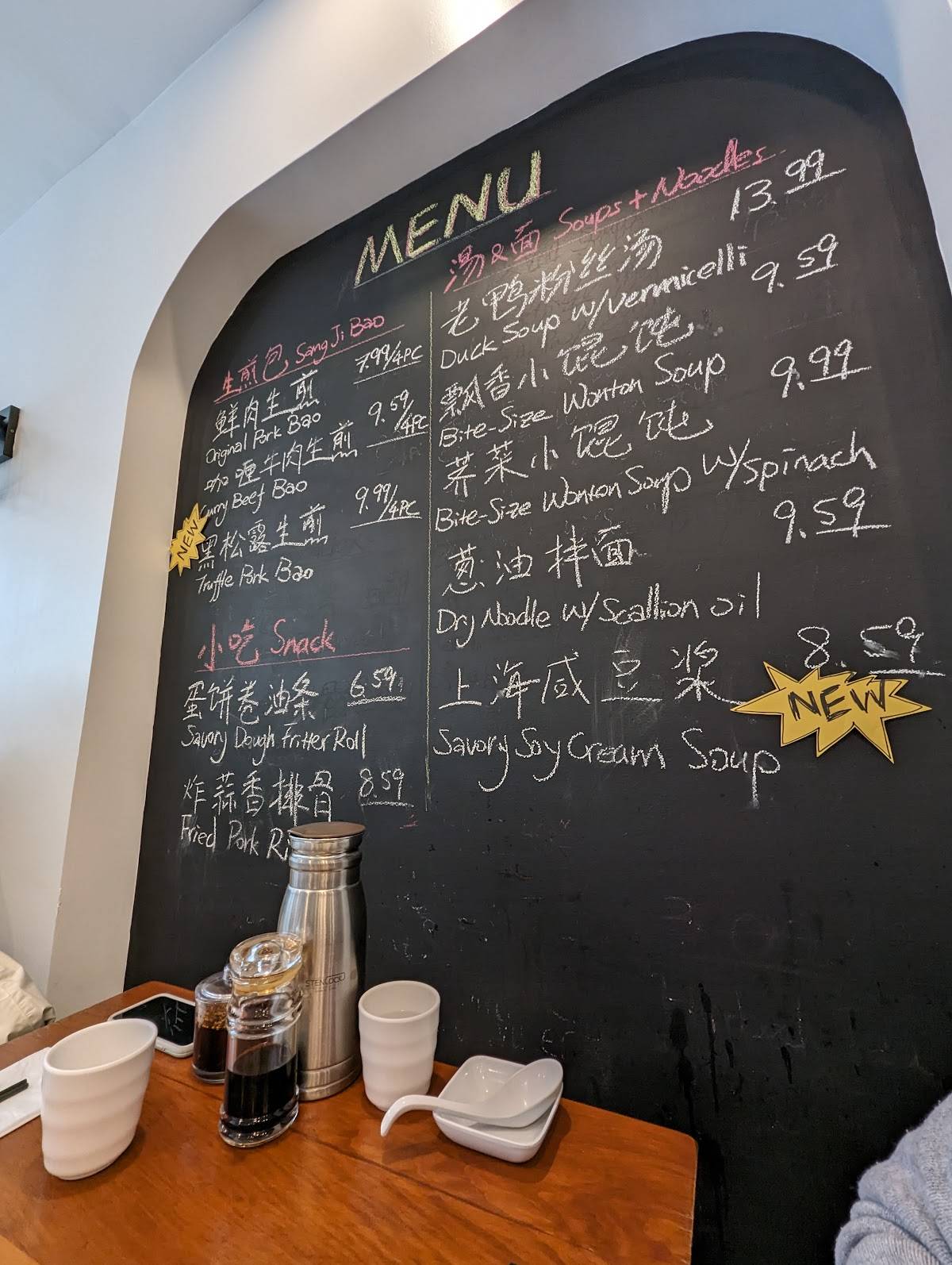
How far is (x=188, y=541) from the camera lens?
172cm

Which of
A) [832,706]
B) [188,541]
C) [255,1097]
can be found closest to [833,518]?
[832,706]

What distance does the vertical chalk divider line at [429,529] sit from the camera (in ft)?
3.94

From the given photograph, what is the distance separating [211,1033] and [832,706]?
Answer: 1.15 metres

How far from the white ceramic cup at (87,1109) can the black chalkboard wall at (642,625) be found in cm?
50

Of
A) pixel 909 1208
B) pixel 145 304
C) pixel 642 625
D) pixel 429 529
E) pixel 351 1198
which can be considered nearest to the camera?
pixel 909 1208

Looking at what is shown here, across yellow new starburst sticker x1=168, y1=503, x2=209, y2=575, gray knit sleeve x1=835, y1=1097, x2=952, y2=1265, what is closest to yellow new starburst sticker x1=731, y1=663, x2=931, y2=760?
gray knit sleeve x1=835, y1=1097, x2=952, y2=1265

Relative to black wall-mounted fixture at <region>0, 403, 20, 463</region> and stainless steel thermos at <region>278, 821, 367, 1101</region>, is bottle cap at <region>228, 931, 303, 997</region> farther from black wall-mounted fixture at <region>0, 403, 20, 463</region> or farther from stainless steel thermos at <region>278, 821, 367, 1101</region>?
black wall-mounted fixture at <region>0, 403, 20, 463</region>

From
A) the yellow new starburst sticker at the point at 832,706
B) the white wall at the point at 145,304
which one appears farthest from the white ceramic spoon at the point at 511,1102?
the white wall at the point at 145,304

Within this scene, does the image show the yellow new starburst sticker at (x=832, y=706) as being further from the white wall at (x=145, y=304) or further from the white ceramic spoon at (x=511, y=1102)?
the white wall at (x=145, y=304)

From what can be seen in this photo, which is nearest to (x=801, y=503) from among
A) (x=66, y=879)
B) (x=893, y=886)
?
(x=893, y=886)

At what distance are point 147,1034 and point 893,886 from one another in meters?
1.09

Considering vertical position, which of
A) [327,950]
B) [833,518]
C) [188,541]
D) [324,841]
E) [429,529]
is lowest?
[327,950]

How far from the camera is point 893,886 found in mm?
815

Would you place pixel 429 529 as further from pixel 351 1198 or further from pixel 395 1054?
pixel 351 1198
